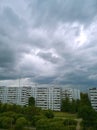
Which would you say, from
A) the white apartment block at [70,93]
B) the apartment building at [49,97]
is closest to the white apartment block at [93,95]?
the apartment building at [49,97]

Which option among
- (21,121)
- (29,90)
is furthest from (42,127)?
(29,90)

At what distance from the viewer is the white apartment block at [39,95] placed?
76025 mm

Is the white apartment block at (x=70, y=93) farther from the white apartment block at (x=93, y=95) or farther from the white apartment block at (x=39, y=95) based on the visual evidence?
the white apartment block at (x=93, y=95)

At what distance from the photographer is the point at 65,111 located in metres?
60.9

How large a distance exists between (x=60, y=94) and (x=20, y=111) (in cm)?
3840

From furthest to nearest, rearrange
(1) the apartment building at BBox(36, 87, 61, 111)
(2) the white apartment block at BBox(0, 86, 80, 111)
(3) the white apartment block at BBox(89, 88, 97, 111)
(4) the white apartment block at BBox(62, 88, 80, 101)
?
1. (4) the white apartment block at BBox(62, 88, 80, 101)
2. (2) the white apartment block at BBox(0, 86, 80, 111)
3. (1) the apartment building at BBox(36, 87, 61, 111)
4. (3) the white apartment block at BBox(89, 88, 97, 111)

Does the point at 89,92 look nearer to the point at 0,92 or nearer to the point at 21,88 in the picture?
the point at 21,88

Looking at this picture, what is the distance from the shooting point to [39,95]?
80.9m

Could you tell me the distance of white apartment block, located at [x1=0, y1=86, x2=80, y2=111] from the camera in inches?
2993

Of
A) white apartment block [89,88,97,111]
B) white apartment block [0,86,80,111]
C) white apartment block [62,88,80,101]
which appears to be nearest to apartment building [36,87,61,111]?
white apartment block [0,86,80,111]

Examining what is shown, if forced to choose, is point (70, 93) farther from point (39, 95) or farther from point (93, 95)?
point (93, 95)

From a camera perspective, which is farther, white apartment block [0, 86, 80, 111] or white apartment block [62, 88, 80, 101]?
white apartment block [62, 88, 80, 101]

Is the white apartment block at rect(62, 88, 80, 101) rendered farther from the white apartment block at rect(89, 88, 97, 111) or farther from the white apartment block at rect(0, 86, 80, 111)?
the white apartment block at rect(89, 88, 97, 111)

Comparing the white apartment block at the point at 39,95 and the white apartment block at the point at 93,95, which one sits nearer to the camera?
the white apartment block at the point at 93,95
